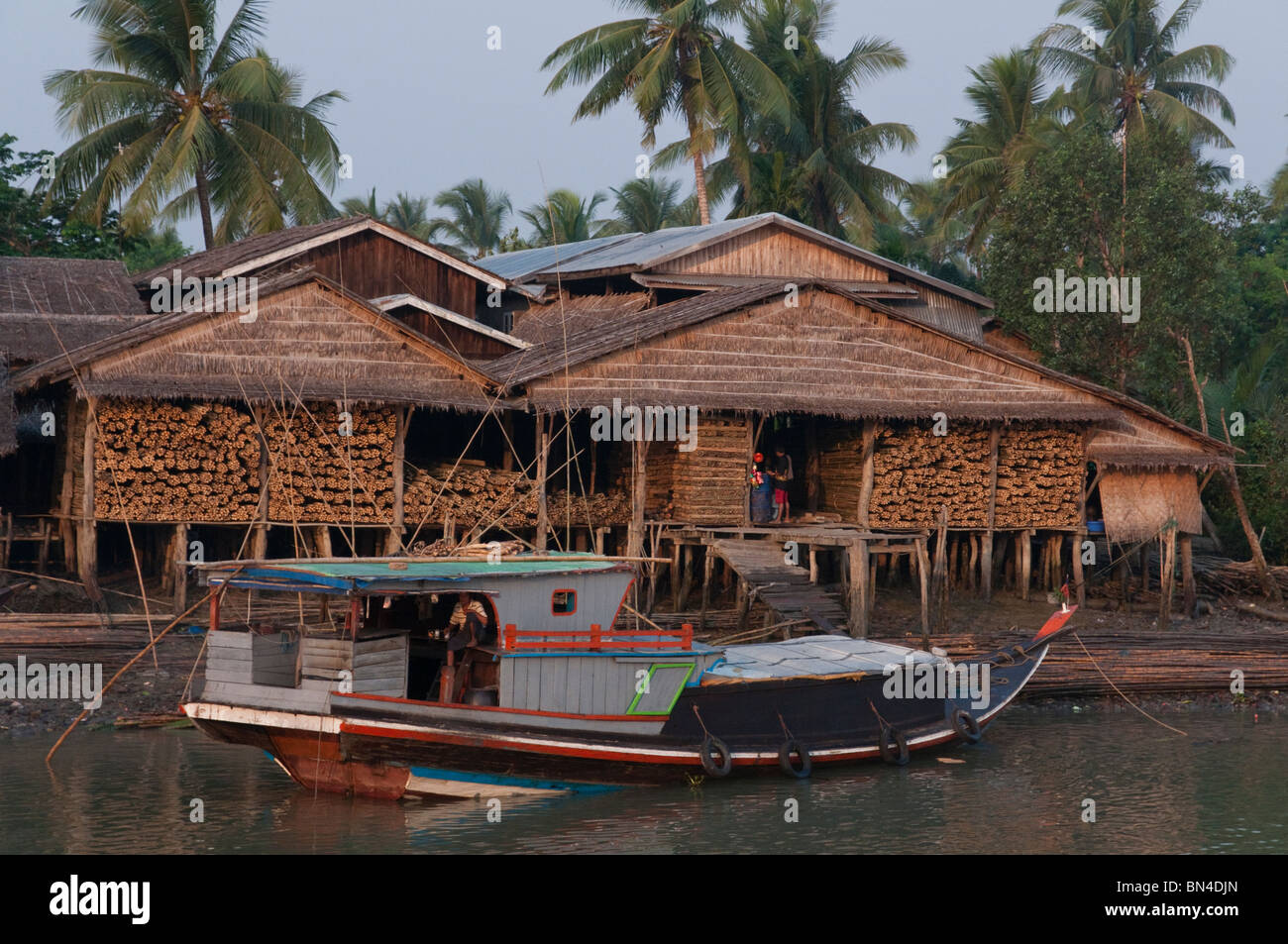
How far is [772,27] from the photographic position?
4034cm

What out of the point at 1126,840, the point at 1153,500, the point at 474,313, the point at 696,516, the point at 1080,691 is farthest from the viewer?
the point at 474,313

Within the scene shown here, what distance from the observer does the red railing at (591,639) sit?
14.8 metres

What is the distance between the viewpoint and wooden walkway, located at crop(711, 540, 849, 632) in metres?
20.3

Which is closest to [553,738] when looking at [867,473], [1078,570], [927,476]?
[867,473]

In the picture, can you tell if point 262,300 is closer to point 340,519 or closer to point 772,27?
point 340,519

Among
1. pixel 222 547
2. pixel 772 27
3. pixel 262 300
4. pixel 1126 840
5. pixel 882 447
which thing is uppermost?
pixel 772 27

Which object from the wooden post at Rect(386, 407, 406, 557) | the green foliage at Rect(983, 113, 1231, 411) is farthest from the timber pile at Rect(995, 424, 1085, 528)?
the wooden post at Rect(386, 407, 406, 557)

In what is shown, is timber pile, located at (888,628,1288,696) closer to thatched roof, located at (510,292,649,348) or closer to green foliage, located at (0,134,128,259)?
thatched roof, located at (510,292,649,348)

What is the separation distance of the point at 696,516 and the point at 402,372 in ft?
16.2

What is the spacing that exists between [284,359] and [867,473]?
30.4ft

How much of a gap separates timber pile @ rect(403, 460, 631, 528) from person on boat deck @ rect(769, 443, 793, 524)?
2852 mm

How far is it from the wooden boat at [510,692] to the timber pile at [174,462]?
15.1 feet

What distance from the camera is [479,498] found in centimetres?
2272
